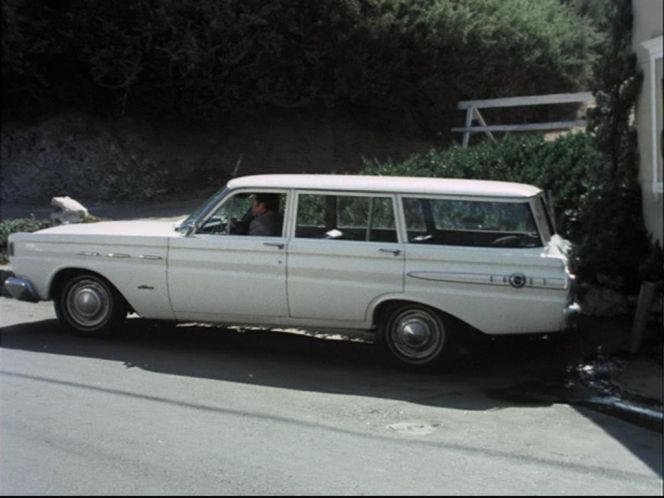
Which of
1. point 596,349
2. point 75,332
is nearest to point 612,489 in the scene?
point 596,349

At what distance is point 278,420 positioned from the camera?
18.5 ft

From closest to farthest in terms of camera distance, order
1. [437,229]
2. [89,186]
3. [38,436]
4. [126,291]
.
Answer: [38,436] < [437,229] < [126,291] < [89,186]

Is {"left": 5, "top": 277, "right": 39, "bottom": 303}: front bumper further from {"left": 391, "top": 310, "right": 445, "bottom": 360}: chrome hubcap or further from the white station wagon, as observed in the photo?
{"left": 391, "top": 310, "right": 445, "bottom": 360}: chrome hubcap

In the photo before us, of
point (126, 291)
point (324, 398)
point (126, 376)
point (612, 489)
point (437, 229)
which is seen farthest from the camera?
point (126, 291)

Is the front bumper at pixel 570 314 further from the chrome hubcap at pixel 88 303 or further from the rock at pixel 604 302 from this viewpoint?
the chrome hubcap at pixel 88 303

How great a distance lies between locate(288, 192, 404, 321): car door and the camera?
6.98 meters

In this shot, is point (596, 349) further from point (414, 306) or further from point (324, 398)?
point (324, 398)

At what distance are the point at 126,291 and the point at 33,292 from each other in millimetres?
1003

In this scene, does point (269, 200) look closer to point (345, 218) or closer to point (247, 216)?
point (247, 216)

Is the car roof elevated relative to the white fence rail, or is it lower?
lower

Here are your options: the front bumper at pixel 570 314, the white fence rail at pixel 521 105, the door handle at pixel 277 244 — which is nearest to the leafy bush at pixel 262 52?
the white fence rail at pixel 521 105

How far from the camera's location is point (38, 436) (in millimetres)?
5223

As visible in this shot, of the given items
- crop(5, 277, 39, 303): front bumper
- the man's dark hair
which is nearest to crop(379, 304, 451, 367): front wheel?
the man's dark hair

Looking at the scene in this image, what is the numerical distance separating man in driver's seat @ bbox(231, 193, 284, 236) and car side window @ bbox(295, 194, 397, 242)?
0.22 metres
